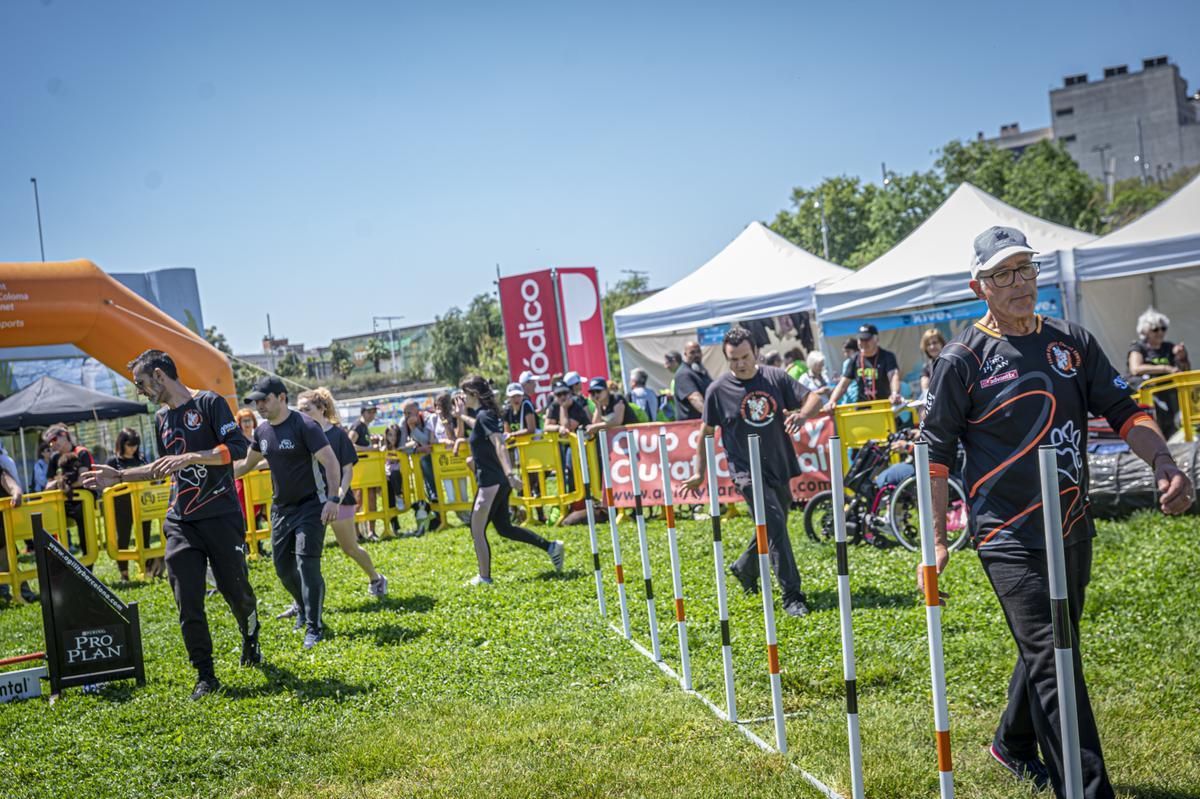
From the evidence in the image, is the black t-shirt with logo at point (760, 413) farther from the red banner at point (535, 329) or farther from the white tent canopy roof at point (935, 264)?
the red banner at point (535, 329)

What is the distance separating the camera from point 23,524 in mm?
12680

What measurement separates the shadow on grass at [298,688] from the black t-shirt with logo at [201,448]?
119 cm

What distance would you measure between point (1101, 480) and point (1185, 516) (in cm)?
74

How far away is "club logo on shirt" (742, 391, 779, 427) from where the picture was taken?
760 cm

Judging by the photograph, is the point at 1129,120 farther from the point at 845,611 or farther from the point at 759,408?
the point at 845,611

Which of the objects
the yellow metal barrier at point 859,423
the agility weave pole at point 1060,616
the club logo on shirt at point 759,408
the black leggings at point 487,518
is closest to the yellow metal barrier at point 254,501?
the black leggings at point 487,518

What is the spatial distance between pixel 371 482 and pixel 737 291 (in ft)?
27.1

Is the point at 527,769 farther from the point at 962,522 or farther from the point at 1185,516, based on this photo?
the point at 1185,516

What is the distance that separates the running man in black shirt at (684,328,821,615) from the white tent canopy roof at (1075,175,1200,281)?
9.89m

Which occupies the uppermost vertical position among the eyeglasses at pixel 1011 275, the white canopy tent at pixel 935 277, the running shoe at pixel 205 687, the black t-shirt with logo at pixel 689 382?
the white canopy tent at pixel 935 277

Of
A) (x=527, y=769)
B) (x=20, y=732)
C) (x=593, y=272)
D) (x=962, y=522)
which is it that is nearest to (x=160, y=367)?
(x=20, y=732)

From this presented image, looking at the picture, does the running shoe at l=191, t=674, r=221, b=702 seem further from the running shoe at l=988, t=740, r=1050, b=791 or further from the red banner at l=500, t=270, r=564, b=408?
the red banner at l=500, t=270, r=564, b=408

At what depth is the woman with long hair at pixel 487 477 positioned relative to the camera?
392 inches

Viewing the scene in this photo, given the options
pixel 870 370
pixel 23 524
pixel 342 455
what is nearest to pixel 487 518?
pixel 342 455
